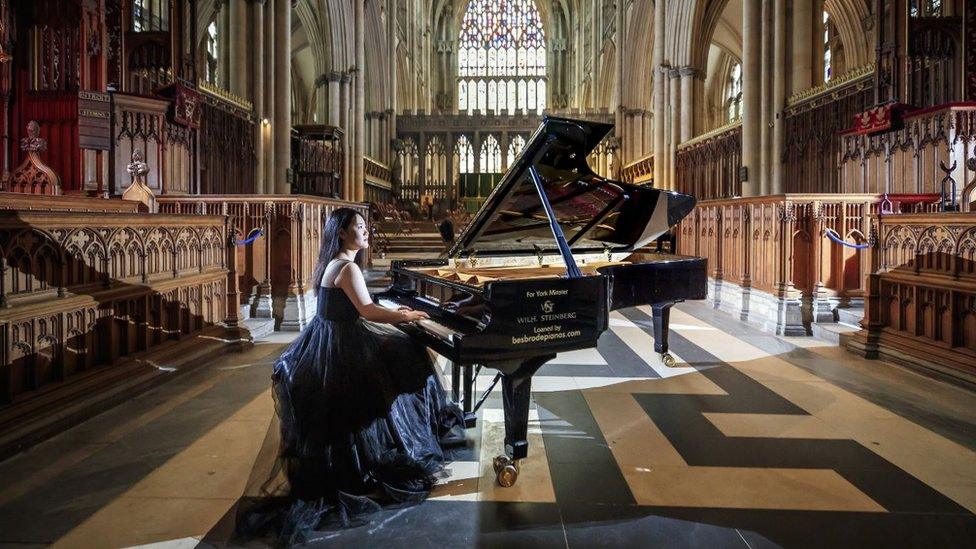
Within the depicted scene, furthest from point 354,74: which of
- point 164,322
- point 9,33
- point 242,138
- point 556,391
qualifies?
point 556,391

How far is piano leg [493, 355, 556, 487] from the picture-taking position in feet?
8.20

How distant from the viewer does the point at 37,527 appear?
7.00 feet

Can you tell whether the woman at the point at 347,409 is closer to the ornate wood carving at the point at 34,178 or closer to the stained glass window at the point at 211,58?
the ornate wood carving at the point at 34,178

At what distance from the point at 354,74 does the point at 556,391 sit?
14.2 m

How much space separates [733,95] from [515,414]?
85.6 feet

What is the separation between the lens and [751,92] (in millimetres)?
10883

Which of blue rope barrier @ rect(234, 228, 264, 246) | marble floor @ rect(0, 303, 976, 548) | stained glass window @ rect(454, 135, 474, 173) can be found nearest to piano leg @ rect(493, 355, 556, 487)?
marble floor @ rect(0, 303, 976, 548)

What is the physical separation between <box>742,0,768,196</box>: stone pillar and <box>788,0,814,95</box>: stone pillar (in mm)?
604

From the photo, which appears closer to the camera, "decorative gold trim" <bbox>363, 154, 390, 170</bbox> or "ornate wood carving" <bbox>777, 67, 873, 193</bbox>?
"ornate wood carving" <bbox>777, 67, 873, 193</bbox>

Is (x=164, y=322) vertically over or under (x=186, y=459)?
over

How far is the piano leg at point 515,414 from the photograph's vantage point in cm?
250

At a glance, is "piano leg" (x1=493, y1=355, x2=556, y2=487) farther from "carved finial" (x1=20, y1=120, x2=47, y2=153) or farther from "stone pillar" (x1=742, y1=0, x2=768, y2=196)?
"stone pillar" (x1=742, y1=0, x2=768, y2=196)

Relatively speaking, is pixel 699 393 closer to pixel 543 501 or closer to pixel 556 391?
pixel 556 391

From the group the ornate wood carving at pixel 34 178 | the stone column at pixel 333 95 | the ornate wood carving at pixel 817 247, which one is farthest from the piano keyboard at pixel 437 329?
the stone column at pixel 333 95
